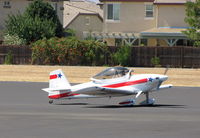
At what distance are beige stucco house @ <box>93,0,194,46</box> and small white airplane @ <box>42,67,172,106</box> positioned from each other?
1327 inches

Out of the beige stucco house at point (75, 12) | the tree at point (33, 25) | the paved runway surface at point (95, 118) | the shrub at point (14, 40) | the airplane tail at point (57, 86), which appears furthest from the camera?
the beige stucco house at point (75, 12)

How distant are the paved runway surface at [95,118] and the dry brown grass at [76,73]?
711 cm

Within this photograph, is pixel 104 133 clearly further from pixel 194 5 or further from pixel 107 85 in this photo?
pixel 194 5

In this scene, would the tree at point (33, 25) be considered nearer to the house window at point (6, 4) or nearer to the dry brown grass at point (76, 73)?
the house window at point (6, 4)

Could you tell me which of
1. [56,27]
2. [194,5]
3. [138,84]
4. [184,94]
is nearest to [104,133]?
[138,84]

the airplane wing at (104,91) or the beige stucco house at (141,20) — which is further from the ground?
the beige stucco house at (141,20)

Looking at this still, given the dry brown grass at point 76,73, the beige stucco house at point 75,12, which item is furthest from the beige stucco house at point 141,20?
the dry brown grass at point 76,73

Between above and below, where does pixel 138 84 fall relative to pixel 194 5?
below

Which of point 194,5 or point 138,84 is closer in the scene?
point 138,84

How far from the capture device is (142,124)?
2039cm

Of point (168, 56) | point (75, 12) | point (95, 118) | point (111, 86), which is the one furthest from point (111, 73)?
point (75, 12)

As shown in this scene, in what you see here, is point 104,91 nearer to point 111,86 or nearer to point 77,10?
point 111,86

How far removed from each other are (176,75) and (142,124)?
20.5 metres

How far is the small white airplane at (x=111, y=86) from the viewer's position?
2723 centimetres
